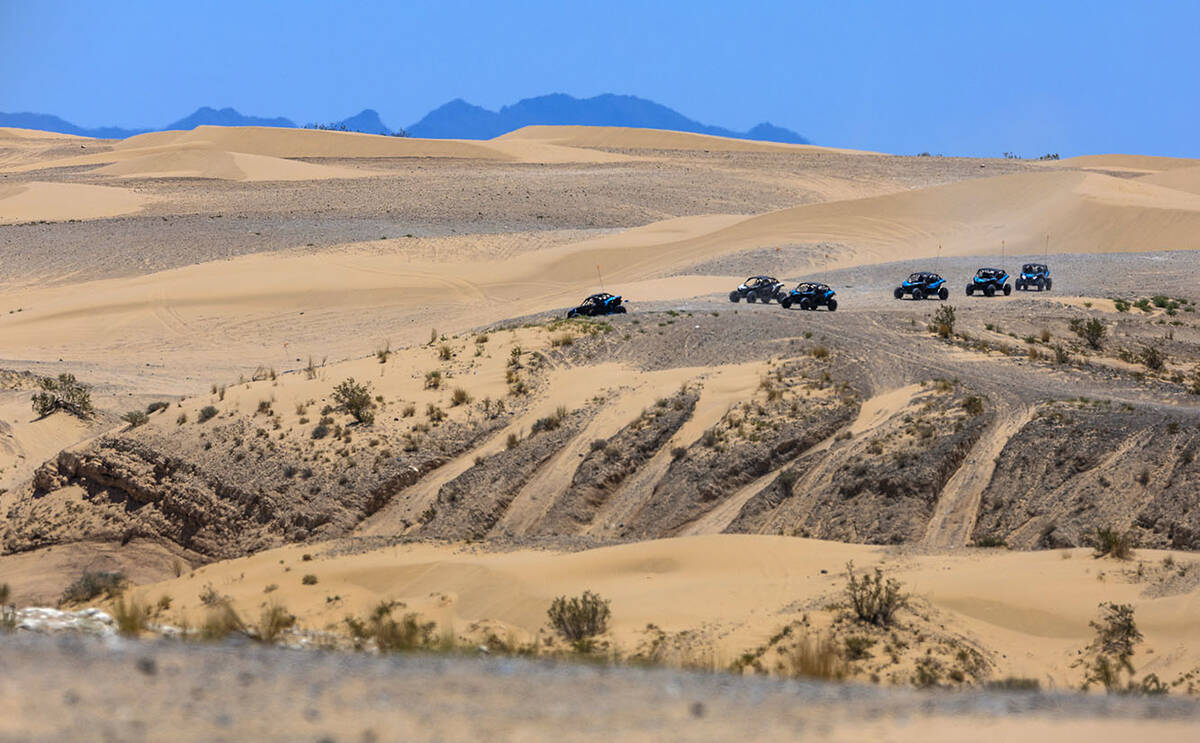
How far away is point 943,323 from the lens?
30.5 metres

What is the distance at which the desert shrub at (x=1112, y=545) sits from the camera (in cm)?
1557

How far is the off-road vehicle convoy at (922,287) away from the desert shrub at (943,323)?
6984 mm

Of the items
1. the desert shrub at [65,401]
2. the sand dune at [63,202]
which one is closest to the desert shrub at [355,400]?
the desert shrub at [65,401]

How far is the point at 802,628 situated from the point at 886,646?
1005 mm

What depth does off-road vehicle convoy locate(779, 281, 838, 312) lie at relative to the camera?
36.9 meters

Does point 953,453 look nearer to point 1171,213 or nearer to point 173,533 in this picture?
point 173,533

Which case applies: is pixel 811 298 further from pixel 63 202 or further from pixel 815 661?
pixel 63 202

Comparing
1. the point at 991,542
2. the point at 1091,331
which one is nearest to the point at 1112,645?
the point at 991,542

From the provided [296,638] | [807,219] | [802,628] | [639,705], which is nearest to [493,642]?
[296,638]

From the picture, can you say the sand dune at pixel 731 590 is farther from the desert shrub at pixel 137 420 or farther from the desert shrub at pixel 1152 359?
the desert shrub at pixel 1152 359

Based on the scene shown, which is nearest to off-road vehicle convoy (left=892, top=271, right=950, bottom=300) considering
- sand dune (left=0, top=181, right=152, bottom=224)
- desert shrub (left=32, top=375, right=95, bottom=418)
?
desert shrub (left=32, top=375, right=95, bottom=418)

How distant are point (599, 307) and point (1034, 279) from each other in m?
16.2

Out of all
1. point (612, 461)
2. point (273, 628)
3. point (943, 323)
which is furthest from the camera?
point (943, 323)

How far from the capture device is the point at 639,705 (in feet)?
25.5
